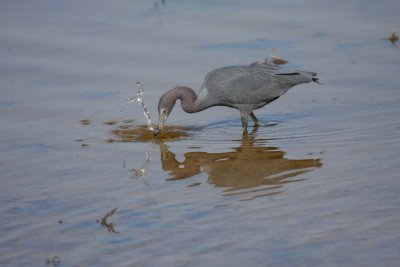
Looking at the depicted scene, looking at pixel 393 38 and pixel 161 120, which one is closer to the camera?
pixel 161 120

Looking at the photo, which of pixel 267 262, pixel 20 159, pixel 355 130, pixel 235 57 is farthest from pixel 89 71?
pixel 267 262

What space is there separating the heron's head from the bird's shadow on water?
15cm

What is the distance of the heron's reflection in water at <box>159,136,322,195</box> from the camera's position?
6.68 meters

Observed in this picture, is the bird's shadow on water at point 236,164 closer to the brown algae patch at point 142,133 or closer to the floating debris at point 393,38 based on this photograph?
the brown algae patch at point 142,133

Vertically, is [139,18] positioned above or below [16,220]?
above

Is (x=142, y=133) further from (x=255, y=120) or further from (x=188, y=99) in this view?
(x=255, y=120)

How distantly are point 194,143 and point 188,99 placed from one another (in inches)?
34.8

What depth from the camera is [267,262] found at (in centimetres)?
506

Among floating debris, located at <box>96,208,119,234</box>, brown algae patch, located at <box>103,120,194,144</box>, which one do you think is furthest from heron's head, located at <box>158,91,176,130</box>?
floating debris, located at <box>96,208,119,234</box>

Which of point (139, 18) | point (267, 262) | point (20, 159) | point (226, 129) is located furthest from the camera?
point (139, 18)

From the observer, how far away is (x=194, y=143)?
26.9 ft

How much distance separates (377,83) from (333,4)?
4341 millimetres

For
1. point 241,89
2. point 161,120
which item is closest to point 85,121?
point 161,120

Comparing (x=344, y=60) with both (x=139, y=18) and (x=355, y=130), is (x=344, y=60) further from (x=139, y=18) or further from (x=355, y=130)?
(x=139, y=18)
